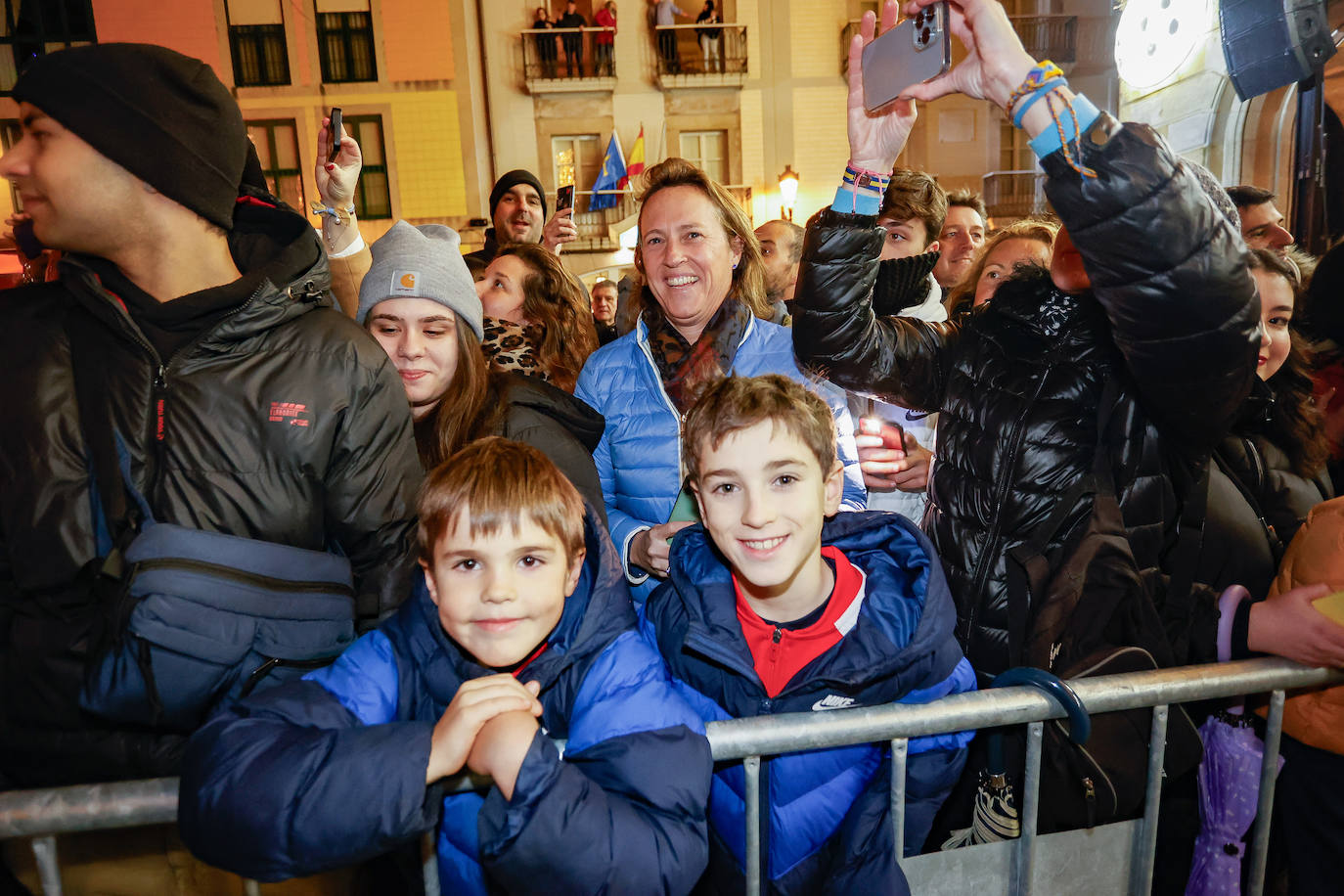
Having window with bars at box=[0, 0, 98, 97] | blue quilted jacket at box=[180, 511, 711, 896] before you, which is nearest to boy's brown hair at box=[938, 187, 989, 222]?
blue quilted jacket at box=[180, 511, 711, 896]

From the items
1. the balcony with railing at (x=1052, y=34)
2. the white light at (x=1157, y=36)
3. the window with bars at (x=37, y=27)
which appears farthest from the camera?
the balcony with railing at (x=1052, y=34)

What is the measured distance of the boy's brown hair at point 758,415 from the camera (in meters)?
1.83

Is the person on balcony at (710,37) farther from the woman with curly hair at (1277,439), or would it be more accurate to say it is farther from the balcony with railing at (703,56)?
the woman with curly hair at (1277,439)

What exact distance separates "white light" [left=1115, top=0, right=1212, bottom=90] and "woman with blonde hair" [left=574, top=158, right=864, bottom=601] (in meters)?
6.30

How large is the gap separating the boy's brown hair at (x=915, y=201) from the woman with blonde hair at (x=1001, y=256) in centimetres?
32

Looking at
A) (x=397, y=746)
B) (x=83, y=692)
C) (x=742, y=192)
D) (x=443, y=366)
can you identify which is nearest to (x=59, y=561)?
(x=83, y=692)

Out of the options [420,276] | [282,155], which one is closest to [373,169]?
[282,155]

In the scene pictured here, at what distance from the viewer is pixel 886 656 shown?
1.60m

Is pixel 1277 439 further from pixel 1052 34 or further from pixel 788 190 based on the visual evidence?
pixel 1052 34

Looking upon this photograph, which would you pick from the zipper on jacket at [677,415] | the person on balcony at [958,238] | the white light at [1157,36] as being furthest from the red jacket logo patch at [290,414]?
the white light at [1157,36]

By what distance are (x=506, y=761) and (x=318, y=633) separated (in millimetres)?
683

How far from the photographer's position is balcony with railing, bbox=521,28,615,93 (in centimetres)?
1566

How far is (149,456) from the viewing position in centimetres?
162

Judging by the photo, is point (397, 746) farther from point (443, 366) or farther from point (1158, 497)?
point (1158, 497)
